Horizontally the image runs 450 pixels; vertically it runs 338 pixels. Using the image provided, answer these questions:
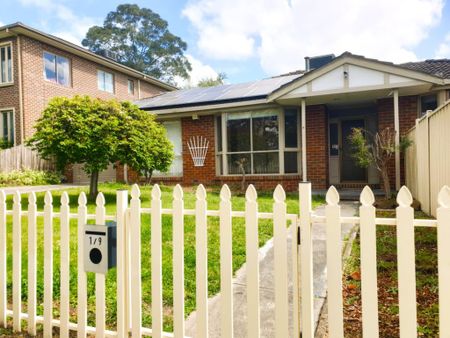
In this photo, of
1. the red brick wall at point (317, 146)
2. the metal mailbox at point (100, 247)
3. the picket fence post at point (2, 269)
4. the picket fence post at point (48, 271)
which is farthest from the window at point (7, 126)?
the metal mailbox at point (100, 247)

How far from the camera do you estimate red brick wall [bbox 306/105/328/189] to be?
1086cm

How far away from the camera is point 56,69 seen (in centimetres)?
1656

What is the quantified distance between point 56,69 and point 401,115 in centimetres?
1531

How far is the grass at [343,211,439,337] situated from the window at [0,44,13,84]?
16.4m

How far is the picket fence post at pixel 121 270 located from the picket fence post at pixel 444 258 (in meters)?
1.97

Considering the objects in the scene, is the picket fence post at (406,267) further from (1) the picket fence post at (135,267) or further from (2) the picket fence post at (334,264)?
(1) the picket fence post at (135,267)

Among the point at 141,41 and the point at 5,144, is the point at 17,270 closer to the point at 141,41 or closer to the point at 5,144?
the point at 5,144

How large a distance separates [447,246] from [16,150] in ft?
52.1

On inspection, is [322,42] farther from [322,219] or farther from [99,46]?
[99,46]


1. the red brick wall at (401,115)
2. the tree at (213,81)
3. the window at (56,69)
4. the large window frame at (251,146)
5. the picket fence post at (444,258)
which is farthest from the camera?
the tree at (213,81)

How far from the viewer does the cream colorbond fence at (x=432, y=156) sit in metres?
4.83

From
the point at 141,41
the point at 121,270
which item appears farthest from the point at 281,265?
the point at 141,41

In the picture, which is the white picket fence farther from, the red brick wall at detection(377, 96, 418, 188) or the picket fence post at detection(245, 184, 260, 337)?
the red brick wall at detection(377, 96, 418, 188)

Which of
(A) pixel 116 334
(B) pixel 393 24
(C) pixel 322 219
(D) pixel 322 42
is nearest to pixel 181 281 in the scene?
(A) pixel 116 334
